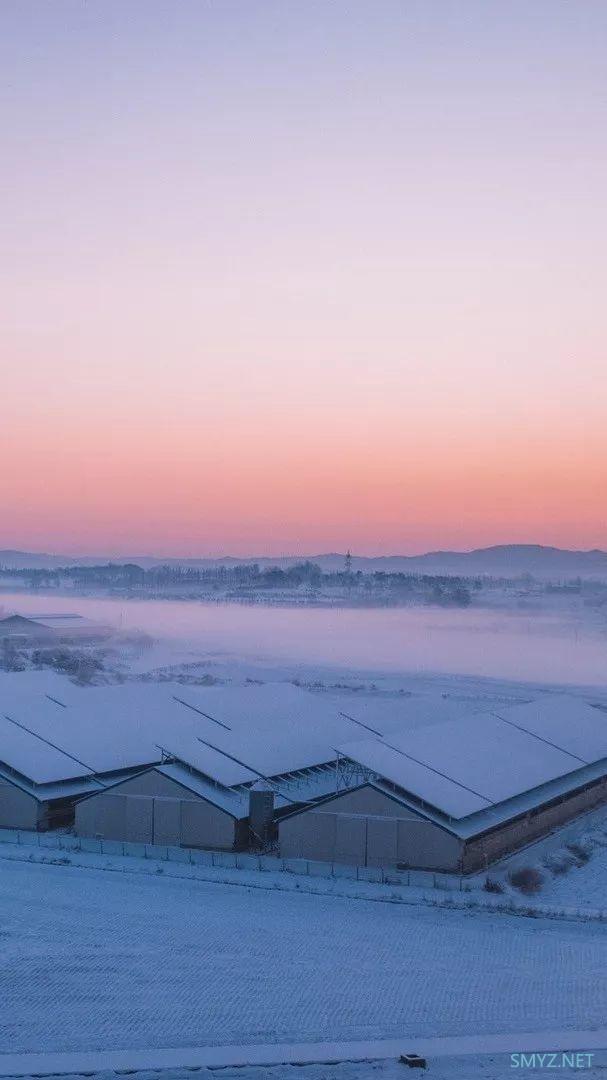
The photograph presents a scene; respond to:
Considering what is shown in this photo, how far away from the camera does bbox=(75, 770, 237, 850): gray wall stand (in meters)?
24.3

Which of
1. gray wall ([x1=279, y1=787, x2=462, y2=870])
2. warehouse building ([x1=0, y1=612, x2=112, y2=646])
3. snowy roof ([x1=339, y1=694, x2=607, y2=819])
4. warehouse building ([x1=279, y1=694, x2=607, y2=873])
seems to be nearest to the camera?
gray wall ([x1=279, y1=787, x2=462, y2=870])

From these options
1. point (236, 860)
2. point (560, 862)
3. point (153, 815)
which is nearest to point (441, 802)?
point (560, 862)

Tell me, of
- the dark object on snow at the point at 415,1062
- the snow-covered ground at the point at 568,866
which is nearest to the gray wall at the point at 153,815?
the snow-covered ground at the point at 568,866

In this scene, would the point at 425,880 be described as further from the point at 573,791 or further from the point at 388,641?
the point at 388,641

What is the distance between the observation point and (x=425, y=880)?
70.9ft

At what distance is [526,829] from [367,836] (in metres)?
4.51

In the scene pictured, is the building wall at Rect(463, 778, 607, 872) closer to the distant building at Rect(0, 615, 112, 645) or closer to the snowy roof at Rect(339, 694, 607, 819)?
the snowy roof at Rect(339, 694, 607, 819)

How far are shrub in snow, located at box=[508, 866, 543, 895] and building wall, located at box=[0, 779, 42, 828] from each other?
1206 cm

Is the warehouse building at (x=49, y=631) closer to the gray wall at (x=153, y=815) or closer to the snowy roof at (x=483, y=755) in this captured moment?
the snowy roof at (x=483, y=755)

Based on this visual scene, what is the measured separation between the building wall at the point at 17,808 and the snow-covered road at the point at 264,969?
516 centimetres

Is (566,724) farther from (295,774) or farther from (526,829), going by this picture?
(295,774)

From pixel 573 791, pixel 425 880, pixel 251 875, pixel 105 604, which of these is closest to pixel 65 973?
pixel 251 875

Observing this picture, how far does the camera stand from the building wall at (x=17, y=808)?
85.8 feet

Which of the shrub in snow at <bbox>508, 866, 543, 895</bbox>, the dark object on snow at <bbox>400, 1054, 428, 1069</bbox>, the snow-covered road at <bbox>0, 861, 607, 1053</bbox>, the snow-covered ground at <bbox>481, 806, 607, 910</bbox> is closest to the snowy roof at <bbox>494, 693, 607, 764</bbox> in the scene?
the snow-covered ground at <bbox>481, 806, 607, 910</bbox>
